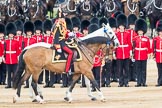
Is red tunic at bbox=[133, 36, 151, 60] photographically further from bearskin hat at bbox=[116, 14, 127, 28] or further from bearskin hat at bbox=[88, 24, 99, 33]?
bearskin hat at bbox=[116, 14, 127, 28]

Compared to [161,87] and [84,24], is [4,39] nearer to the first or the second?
[84,24]

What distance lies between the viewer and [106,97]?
76.0 feet

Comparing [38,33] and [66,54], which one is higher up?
[38,33]

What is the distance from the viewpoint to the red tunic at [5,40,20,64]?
84.5ft

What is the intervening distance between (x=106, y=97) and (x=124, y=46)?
2.81m

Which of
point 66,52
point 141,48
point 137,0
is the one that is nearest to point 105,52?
point 66,52

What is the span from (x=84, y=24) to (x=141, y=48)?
6.96 feet

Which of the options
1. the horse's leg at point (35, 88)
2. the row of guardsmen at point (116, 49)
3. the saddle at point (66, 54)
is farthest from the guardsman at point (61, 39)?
the row of guardsmen at point (116, 49)

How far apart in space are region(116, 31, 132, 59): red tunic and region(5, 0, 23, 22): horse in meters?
6.96

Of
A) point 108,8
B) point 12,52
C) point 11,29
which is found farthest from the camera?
point 108,8

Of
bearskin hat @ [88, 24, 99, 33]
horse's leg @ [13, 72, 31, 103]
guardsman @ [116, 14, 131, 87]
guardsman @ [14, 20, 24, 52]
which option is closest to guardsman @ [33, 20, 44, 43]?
guardsman @ [14, 20, 24, 52]

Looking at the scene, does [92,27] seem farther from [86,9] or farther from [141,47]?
[86,9]

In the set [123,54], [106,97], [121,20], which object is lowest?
A: [106,97]

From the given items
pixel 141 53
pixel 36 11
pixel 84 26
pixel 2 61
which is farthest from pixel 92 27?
pixel 36 11
